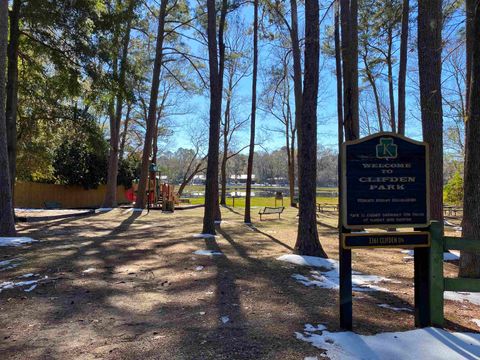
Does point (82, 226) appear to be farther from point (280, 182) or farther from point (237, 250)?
point (280, 182)

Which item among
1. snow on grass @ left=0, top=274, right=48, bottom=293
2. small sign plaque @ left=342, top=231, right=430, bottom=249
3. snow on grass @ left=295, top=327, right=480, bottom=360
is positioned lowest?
snow on grass @ left=295, top=327, right=480, bottom=360

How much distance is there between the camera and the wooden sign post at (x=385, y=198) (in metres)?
4.80

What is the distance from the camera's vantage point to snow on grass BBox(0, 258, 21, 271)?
823 cm

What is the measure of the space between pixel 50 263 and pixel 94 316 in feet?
12.4

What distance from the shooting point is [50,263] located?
8.59m

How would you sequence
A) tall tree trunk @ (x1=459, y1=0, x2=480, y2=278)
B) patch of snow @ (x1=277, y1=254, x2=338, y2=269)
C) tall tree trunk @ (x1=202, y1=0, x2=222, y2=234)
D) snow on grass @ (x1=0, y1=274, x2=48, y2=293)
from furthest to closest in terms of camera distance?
tall tree trunk @ (x1=202, y1=0, x2=222, y2=234)
patch of snow @ (x1=277, y1=254, x2=338, y2=269)
tall tree trunk @ (x1=459, y1=0, x2=480, y2=278)
snow on grass @ (x1=0, y1=274, x2=48, y2=293)

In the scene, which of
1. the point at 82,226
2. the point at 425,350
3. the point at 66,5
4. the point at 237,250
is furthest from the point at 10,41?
the point at 425,350

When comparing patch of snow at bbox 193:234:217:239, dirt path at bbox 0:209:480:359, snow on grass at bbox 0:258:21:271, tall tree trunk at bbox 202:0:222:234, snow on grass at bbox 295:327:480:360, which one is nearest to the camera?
snow on grass at bbox 295:327:480:360

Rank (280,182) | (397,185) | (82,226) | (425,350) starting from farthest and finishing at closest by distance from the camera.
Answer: (280,182) → (82,226) → (397,185) → (425,350)

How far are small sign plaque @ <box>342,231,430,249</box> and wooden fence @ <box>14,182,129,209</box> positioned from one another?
28430mm

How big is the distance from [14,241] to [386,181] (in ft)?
32.8

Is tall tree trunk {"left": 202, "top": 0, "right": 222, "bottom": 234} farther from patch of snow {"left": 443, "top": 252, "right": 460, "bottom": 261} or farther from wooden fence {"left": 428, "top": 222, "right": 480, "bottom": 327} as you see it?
wooden fence {"left": 428, "top": 222, "right": 480, "bottom": 327}

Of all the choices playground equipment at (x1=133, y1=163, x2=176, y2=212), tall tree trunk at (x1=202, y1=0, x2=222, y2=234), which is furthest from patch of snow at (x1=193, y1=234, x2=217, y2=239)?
playground equipment at (x1=133, y1=163, x2=176, y2=212)

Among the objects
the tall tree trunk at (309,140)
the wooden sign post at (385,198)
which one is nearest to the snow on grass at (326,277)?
the tall tree trunk at (309,140)
